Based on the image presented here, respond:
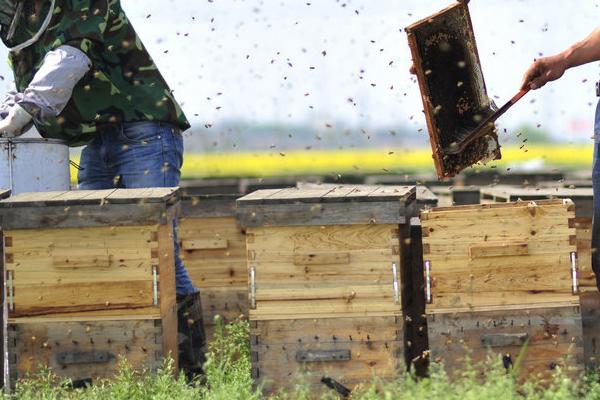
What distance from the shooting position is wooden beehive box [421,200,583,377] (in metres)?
4.19

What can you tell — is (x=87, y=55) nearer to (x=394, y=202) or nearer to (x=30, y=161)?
(x=30, y=161)

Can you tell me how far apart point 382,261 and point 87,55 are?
1.60 meters

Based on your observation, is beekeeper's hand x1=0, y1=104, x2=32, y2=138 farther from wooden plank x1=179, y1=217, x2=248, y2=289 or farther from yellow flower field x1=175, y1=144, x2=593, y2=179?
yellow flower field x1=175, y1=144, x2=593, y2=179

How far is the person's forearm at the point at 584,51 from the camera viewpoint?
14.2ft

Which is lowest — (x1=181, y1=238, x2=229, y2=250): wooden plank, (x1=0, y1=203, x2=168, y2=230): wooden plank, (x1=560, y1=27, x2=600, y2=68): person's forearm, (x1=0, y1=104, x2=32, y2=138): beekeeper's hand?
(x1=181, y1=238, x2=229, y2=250): wooden plank

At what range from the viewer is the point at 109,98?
16.2 ft

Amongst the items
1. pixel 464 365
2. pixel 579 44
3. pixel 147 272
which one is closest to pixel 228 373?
pixel 147 272

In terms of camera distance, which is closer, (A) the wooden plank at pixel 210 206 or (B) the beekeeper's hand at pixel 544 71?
(B) the beekeeper's hand at pixel 544 71

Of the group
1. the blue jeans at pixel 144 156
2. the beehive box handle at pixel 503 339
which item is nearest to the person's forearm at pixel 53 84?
the blue jeans at pixel 144 156

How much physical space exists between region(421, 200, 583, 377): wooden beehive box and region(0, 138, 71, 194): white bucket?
168 cm

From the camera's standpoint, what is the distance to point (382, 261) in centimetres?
421

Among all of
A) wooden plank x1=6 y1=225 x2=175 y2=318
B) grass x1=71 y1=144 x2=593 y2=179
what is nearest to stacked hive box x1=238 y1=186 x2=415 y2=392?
wooden plank x1=6 y1=225 x2=175 y2=318

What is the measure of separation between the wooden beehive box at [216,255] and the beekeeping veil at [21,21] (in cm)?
138

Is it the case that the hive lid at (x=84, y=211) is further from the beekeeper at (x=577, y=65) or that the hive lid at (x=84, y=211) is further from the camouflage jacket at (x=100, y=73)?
the beekeeper at (x=577, y=65)
